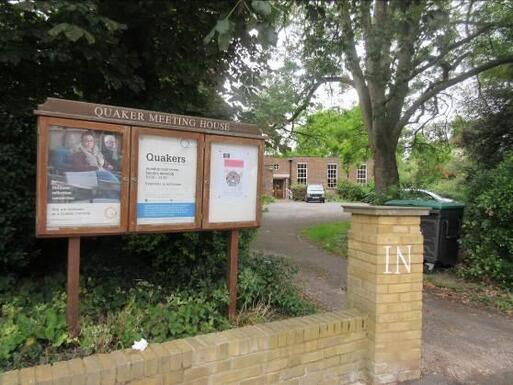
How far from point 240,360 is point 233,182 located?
4.67 ft

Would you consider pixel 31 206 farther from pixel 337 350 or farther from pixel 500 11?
pixel 500 11

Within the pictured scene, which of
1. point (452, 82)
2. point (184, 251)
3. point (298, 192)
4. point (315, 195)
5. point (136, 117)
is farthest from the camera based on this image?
point (298, 192)

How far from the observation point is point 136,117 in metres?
3.11

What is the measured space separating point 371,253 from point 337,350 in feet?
2.72

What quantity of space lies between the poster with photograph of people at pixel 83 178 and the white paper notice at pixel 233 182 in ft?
2.56

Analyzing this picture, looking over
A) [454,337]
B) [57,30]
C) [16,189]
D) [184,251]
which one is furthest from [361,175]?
[57,30]

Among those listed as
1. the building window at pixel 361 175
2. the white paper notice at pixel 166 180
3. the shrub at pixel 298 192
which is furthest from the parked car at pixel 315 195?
the white paper notice at pixel 166 180

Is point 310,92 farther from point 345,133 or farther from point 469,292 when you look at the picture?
point 345,133

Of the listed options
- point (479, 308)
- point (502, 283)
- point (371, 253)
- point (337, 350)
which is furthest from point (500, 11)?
point (337, 350)

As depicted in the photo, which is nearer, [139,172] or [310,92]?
[139,172]

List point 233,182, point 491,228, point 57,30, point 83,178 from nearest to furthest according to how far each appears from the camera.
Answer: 1. point 57,30
2. point 83,178
3. point 233,182
4. point 491,228

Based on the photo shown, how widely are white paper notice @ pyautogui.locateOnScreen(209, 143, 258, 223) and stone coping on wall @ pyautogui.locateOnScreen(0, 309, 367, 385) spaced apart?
951 mm

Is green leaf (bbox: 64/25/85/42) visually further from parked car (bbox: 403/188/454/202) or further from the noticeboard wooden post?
parked car (bbox: 403/188/454/202)

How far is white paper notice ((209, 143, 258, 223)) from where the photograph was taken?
347cm
